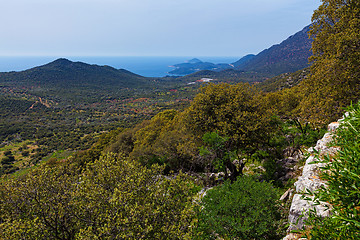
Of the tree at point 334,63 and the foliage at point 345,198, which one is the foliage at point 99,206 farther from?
the tree at point 334,63

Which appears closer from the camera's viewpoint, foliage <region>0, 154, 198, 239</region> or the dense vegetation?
the dense vegetation

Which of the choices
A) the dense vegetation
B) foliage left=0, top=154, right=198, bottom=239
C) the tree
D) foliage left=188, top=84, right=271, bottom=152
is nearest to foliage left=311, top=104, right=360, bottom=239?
the dense vegetation

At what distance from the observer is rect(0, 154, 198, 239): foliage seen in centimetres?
747

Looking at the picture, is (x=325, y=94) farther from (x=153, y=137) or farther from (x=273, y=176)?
(x=153, y=137)

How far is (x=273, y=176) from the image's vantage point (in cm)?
1444

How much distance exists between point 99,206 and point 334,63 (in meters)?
15.9

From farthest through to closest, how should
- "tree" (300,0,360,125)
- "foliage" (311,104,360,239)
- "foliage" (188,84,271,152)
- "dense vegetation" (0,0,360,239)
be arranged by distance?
"foliage" (188,84,271,152) < "tree" (300,0,360,125) < "dense vegetation" (0,0,360,239) < "foliage" (311,104,360,239)

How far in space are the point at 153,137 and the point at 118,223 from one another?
23.6m

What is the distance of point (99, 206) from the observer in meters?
8.49

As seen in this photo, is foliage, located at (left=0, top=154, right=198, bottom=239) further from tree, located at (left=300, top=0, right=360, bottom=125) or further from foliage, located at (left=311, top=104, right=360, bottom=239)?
tree, located at (left=300, top=0, right=360, bottom=125)

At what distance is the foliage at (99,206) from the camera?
7469 mm

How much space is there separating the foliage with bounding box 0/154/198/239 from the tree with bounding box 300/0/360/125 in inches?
418

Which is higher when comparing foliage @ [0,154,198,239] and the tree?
the tree

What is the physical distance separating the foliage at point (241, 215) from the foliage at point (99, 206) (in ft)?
3.15
